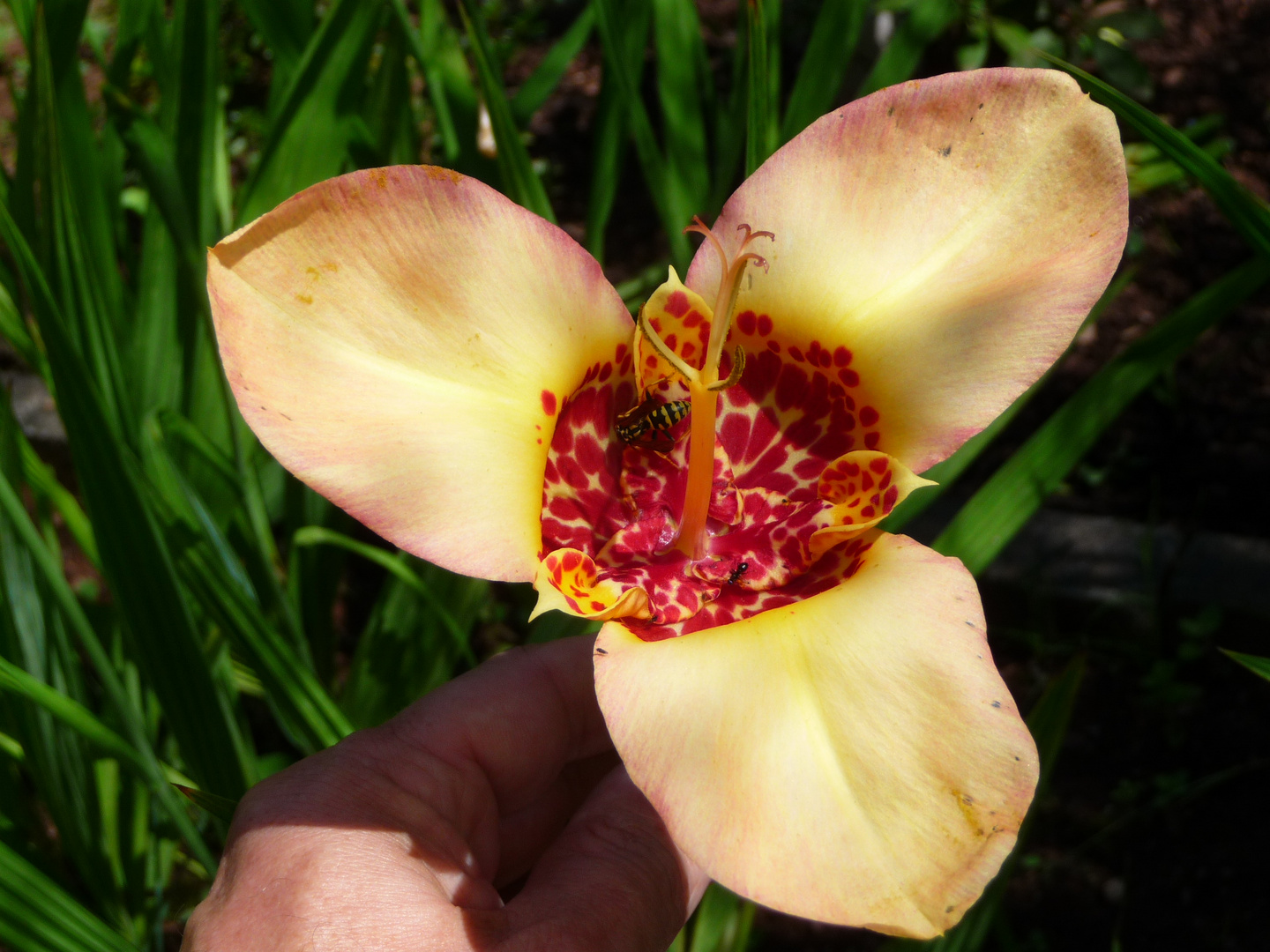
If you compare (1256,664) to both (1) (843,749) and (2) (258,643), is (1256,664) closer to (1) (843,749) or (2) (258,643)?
(1) (843,749)

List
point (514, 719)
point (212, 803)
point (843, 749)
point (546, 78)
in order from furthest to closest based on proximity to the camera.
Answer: point (546, 78) < point (514, 719) < point (212, 803) < point (843, 749)

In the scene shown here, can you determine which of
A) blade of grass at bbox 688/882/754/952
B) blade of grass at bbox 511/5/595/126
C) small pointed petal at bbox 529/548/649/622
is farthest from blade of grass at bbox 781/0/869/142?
blade of grass at bbox 688/882/754/952

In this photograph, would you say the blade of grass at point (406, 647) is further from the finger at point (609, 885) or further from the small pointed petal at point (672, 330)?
the small pointed petal at point (672, 330)

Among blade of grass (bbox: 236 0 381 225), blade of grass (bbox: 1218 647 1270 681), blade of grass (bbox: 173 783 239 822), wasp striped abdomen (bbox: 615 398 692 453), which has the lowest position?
blade of grass (bbox: 173 783 239 822)

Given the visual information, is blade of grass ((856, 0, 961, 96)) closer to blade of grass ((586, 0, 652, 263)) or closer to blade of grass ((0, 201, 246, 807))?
blade of grass ((586, 0, 652, 263))

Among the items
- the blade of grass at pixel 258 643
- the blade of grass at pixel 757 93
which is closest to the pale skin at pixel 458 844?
the blade of grass at pixel 258 643

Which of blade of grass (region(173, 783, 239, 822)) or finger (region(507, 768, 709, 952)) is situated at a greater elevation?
blade of grass (region(173, 783, 239, 822))

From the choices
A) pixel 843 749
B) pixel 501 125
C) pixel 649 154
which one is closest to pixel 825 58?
pixel 649 154
